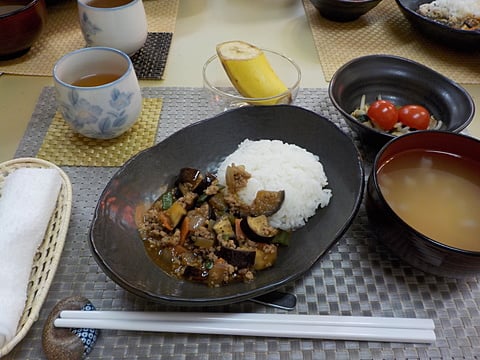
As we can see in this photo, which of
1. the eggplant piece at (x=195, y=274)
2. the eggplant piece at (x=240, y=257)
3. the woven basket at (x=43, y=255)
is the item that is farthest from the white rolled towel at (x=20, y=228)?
the eggplant piece at (x=240, y=257)

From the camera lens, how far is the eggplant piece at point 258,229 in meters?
1.18

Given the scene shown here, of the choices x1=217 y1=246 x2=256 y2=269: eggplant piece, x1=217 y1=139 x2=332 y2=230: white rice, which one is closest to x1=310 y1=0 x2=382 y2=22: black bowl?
x1=217 y1=139 x2=332 y2=230: white rice

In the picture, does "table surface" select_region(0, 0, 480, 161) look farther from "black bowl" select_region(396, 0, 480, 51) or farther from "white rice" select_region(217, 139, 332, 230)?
"white rice" select_region(217, 139, 332, 230)

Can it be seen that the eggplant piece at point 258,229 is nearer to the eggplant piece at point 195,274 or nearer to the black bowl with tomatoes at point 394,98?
the eggplant piece at point 195,274

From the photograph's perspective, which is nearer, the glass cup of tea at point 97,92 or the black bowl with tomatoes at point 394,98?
the glass cup of tea at point 97,92

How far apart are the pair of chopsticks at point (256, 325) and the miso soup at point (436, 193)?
0.28m

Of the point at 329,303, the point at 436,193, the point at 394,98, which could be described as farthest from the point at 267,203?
the point at 394,98

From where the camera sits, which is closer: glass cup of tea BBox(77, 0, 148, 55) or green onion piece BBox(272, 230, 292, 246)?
green onion piece BBox(272, 230, 292, 246)

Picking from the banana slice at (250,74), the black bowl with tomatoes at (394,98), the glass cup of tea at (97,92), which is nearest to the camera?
the glass cup of tea at (97,92)

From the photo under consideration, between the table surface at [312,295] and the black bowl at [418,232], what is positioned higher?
the black bowl at [418,232]

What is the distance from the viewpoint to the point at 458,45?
203cm

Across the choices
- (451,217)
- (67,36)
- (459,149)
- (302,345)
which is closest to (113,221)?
(302,345)

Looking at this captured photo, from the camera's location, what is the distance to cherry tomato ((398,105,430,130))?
1.58m

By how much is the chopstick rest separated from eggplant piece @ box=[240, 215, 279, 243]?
48cm
